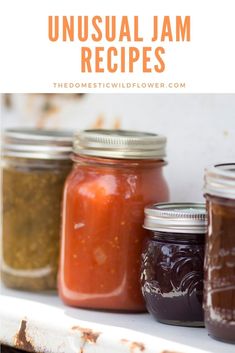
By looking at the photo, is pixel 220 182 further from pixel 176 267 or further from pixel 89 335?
pixel 89 335

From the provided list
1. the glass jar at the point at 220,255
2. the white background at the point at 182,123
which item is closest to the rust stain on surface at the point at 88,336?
the glass jar at the point at 220,255

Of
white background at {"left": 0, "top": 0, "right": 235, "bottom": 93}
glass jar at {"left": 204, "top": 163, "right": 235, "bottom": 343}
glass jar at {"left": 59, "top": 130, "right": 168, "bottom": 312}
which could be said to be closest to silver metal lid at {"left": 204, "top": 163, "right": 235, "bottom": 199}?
glass jar at {"left": 204, "top": 163, "right": 235, "bottom": 343}

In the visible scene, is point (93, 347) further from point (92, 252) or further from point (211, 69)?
point (211, 69)

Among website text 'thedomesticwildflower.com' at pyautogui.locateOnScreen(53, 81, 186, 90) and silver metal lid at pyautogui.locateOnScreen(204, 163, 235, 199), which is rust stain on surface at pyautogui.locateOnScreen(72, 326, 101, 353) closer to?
silver metal lid at pyautogui.locateOnScreen(204, 163, 235, 199)

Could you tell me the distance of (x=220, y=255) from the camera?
1.27 meters

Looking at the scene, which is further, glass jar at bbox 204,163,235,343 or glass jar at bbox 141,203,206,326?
glass jar at bbox 141,203,206,326

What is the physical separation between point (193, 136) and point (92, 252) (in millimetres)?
282

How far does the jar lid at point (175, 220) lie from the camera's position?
1.37 m

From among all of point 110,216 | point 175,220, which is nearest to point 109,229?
point 110,216

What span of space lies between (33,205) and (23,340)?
243mm

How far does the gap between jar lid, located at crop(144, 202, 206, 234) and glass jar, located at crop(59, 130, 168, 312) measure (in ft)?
0.17

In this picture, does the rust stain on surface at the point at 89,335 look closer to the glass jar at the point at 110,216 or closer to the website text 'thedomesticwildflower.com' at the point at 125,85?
the glass jar at the point at 110,216

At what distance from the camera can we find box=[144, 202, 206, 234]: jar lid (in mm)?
1369

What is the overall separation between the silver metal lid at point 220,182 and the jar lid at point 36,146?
1.27 feet
